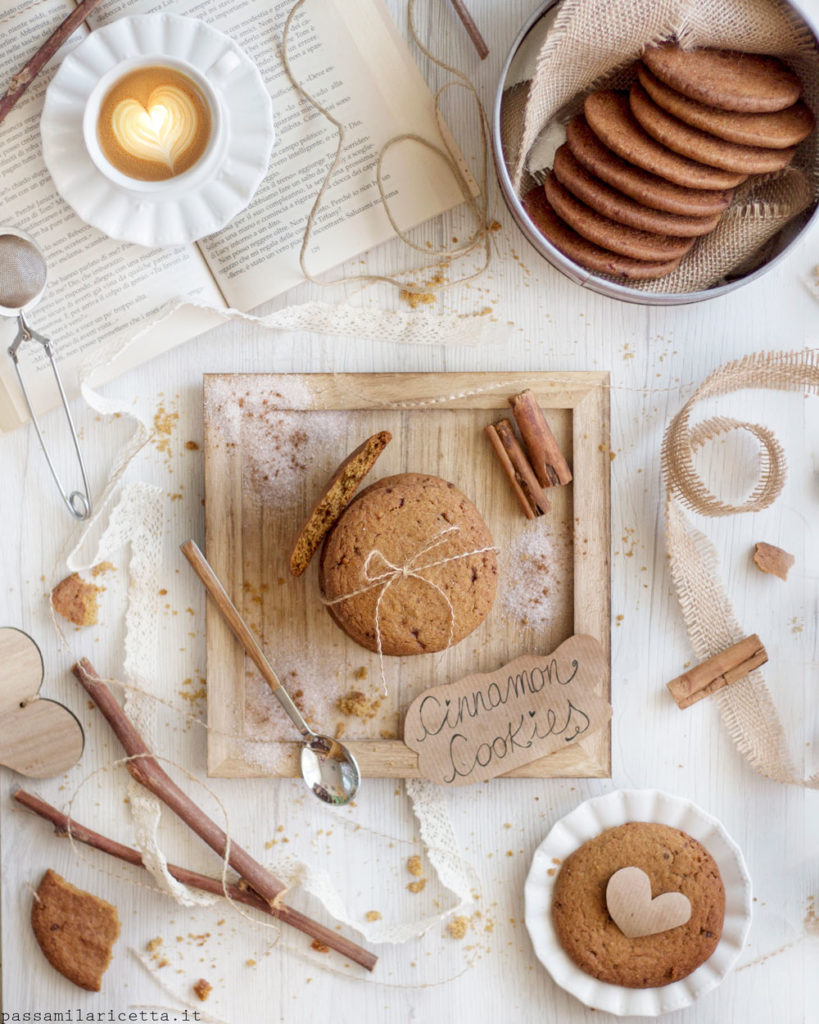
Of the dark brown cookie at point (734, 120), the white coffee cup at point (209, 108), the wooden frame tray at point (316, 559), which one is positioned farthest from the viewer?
the wooden frame tray at point (316, 559)

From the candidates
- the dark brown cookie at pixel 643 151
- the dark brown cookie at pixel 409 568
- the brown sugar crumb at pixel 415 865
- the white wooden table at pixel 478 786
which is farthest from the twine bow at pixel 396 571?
the dark brown cookie at pixel 643 151

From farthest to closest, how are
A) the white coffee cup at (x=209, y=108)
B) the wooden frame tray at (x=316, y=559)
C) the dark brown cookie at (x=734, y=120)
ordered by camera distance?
the wooden frame tray at (x=316, y=559)
the white coffee cup at (x=209, y=108)
the dark brown cookie at (x=734, y=120)

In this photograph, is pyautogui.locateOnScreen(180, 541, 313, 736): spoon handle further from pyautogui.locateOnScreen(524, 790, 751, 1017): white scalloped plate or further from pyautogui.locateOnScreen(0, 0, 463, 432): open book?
pyautogui.locateOnScreen(524, 790, 751, 1017): white scalloped plate

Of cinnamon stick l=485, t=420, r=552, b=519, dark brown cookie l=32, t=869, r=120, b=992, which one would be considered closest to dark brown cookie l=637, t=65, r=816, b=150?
cinnamon stick l=485, t=420, r=552, b=519

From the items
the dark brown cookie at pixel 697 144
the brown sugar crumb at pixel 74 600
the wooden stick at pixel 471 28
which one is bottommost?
the brown sugar crumb at pixel 74 600

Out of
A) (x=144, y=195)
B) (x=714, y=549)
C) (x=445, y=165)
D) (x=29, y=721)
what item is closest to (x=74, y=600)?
(x=29, y=721)

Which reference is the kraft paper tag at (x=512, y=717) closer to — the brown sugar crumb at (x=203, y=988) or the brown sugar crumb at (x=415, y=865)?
the brown sugar crumb at (x=415, y=865)
